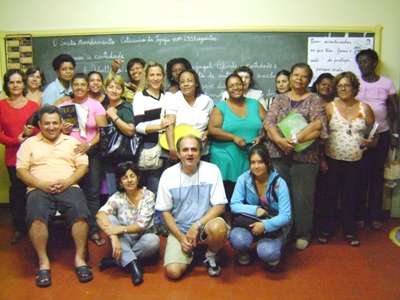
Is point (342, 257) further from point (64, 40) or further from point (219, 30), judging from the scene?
point (64, 40)

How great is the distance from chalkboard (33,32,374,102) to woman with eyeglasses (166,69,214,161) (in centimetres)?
72

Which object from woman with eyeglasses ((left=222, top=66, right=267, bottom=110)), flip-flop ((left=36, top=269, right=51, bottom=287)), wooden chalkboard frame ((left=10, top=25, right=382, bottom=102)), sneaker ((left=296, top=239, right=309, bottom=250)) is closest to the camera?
flip-flop ((left=36, top=269, right=51, bottom=287))

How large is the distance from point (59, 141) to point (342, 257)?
2.35m

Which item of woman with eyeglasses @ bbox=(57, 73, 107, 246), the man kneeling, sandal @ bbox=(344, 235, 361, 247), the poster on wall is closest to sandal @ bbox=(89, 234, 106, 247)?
woman with eyeglasses @ bbox=(57, 73, 107, 246)

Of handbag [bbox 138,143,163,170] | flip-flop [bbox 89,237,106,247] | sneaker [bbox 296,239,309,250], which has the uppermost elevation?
handbag [bbox 138,143,163,170]

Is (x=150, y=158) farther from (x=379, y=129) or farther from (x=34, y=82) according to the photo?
(x=379, y=129)

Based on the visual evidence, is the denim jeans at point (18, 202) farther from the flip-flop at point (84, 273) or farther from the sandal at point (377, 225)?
the sandal at point (377, 225)

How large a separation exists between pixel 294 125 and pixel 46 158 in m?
1.91

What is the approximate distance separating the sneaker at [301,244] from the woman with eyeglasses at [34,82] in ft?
8.44

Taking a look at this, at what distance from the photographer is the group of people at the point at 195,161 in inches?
108

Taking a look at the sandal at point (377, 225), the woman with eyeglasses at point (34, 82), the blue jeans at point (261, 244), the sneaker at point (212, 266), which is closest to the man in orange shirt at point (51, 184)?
the woman with eyeglasses at point (34, 82)

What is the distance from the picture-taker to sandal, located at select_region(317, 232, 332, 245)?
3225mm

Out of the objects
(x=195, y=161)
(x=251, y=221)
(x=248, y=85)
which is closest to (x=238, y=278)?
(x=251, y=221)

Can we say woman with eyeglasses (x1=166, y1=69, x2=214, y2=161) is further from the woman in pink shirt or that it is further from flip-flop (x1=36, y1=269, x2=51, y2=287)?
the woman in pink shirt
